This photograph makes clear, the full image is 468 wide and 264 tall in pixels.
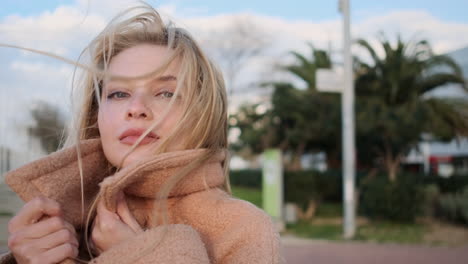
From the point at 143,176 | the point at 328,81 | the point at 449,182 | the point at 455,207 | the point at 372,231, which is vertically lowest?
the point at 372,231

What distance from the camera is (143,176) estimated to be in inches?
51.8

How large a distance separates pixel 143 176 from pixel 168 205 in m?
0.19

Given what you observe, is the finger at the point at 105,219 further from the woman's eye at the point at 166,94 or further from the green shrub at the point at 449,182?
the green shrub at the point at 449,182

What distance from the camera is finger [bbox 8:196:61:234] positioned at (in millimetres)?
1219

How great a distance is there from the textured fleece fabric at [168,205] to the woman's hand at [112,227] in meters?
0.03

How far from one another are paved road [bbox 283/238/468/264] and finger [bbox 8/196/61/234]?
6.61 m

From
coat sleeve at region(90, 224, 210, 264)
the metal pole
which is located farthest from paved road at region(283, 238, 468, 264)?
coat sleeve at region(90, 224, 210, 264)

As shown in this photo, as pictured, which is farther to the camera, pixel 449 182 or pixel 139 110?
pixel 449 182

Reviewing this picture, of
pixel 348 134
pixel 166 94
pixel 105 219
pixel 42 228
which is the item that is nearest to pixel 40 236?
pixel 42 228

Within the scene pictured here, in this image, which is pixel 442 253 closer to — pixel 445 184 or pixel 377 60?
pixel 445 184

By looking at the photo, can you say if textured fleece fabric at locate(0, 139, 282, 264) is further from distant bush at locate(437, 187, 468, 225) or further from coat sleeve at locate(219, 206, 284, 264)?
distant bush at locate(437, 187, 468, 225)

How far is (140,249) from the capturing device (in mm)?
1148

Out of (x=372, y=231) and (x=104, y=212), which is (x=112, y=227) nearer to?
(x=104, y=212)

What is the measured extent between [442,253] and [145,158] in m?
8.58
